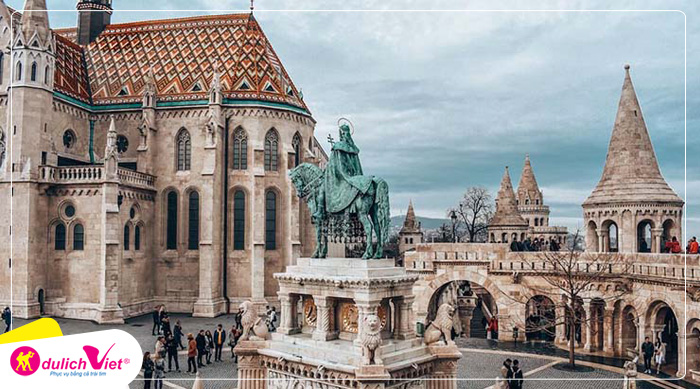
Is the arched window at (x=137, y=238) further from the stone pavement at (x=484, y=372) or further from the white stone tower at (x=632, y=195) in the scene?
the white stone tower at (x=632, y=195)

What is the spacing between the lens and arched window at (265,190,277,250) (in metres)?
29.4

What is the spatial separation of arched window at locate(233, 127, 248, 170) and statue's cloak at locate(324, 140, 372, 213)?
1953cm

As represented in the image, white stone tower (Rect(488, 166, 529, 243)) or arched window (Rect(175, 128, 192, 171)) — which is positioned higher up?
arched window (Rect(175, 128, 192, 171))

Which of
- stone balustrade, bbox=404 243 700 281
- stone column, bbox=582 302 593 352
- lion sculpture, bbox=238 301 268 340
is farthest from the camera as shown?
stone column, bbox=582 302 593 352

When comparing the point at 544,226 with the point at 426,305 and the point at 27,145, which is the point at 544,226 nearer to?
the point at 426,305

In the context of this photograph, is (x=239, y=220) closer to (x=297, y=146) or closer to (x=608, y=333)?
(x=297, y=146)

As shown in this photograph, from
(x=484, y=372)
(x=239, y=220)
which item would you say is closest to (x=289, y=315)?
(x=484, y=372)

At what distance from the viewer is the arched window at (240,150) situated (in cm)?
2933

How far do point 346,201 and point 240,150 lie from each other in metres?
20.2

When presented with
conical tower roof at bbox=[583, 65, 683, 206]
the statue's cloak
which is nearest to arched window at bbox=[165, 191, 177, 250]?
conical tower roof at bbox=[583, 65, 683, 206]

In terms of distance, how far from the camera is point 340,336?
963 cm

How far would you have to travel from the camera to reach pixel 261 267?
28.2 m

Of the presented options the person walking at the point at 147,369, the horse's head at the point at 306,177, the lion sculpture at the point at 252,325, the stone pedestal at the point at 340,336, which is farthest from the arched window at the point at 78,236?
the stone pedestal at the point at 340,336

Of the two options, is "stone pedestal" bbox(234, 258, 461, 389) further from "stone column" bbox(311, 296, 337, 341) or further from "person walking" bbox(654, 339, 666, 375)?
"person walking" bbox(654, 339, 666, 375)
